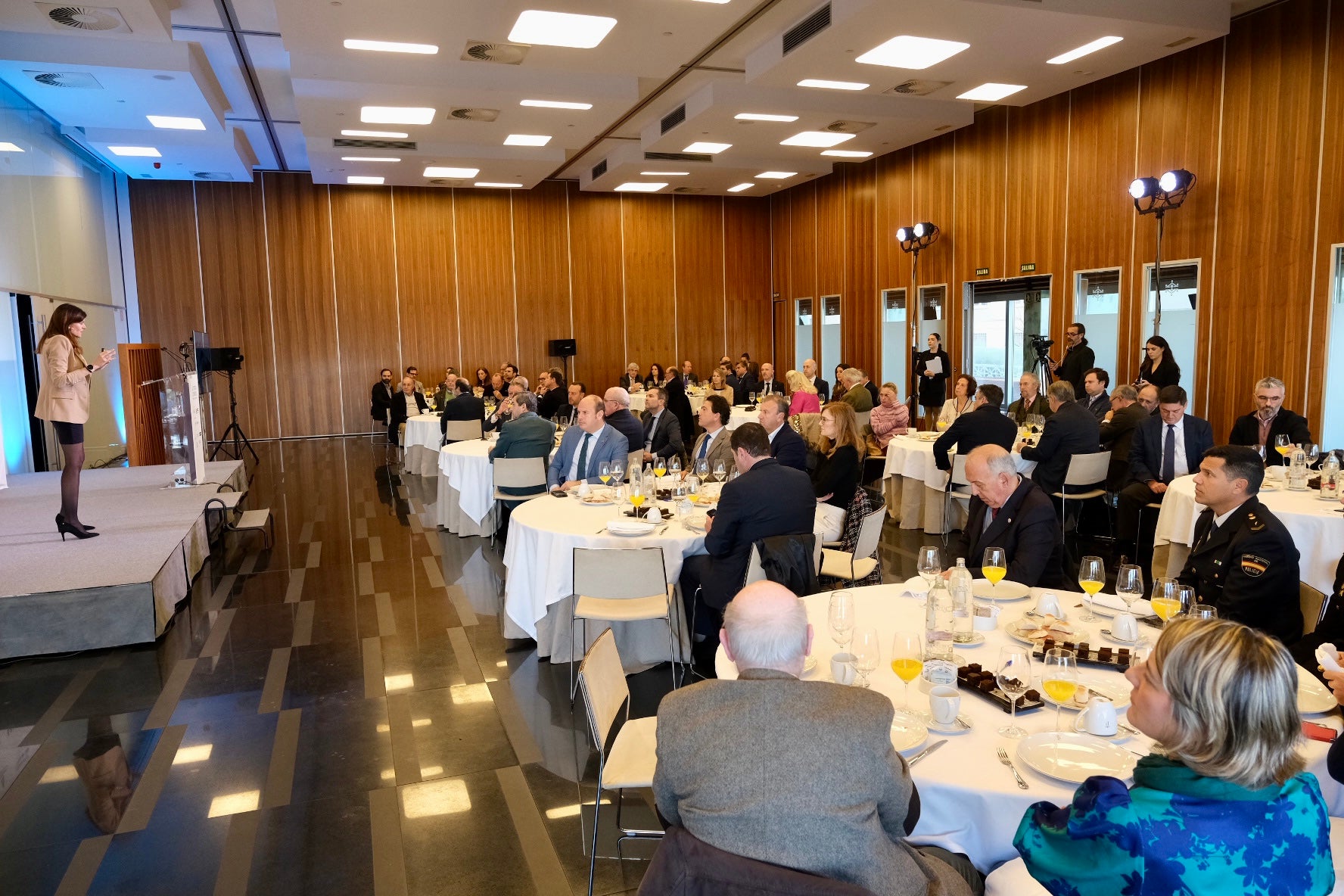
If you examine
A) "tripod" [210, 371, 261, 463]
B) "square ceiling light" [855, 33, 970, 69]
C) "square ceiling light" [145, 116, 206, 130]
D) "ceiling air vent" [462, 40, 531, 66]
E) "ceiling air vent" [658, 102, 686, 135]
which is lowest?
"tripod" [210, 371, 261, 463]

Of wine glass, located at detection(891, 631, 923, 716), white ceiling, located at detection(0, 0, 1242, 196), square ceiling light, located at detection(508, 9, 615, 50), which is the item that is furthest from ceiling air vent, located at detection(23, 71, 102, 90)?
wine glass, located at detection(891, 631, 923, 716)

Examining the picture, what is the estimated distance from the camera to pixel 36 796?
→ 12.1 ft

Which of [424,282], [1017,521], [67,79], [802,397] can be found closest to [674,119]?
[802,397]

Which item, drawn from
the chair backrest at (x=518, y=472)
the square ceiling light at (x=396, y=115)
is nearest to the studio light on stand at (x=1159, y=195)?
the chair backrest at (x=518, y=472)

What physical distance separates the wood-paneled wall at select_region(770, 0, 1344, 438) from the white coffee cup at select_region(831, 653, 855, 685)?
851cm

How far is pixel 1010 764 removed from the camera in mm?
2125

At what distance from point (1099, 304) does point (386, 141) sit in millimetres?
10014

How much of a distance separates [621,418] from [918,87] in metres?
5.45

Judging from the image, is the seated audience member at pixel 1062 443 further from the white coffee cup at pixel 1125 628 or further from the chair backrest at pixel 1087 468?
the white coffee cup at pixel 1125 628

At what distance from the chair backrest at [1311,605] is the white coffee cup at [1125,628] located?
4.80 feet

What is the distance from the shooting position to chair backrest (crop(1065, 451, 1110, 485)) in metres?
7.21

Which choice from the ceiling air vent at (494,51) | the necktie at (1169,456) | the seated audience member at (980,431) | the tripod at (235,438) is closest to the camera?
the necktie at (1169,456)

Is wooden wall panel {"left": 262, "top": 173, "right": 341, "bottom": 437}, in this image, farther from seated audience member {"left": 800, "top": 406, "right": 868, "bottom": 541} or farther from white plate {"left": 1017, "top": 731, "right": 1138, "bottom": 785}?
white plate {"left": 1017, "top": 731, "right": 1138, "bottom": 785}

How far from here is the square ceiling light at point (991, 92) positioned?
33.6ft
